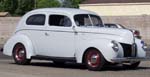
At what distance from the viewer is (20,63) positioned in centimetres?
1867

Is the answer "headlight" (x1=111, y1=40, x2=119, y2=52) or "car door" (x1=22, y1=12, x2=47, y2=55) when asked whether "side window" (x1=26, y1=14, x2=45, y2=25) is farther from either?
"headlight" (x1=111, y1=40, x2=119, y2=52)

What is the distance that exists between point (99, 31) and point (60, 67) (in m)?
2.26

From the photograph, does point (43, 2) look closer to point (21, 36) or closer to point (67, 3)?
point (67, 3)

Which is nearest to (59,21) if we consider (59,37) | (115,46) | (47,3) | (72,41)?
(59,37)

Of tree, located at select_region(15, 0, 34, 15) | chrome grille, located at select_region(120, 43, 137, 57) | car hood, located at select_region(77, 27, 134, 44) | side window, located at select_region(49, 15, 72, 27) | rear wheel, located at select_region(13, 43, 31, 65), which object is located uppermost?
tree, located at select_region(15, 0, 34, 15)

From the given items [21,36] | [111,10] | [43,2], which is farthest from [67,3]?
[21,36]

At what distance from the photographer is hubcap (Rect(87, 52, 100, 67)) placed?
16578mm

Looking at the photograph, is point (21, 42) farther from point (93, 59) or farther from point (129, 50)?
point (129, 50)

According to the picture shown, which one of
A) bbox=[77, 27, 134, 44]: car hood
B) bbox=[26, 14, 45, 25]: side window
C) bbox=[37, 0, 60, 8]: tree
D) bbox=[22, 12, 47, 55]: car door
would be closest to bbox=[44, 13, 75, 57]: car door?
bbox=[22, 12, 47, 55]: car door

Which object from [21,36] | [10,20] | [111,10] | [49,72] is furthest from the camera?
[111,10]

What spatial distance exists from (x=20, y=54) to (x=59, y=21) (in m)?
1.90

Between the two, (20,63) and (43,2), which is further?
(43,2)

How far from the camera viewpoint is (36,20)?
1859 centimetres

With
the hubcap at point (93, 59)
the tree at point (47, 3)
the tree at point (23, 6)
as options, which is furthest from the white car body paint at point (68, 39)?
the tree at point (47, 3)
